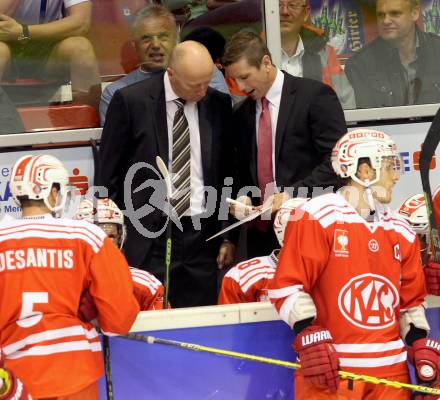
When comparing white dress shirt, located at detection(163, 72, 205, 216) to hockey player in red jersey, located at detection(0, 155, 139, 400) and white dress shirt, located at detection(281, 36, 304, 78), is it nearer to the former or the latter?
white dress shirt, located at detection(281, 36, 304, 78)

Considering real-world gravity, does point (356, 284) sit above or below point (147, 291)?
above

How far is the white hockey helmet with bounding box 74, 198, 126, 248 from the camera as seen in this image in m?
4.61

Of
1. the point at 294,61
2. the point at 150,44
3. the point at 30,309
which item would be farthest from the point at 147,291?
the point at 294,61

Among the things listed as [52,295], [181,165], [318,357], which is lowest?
[318,357]

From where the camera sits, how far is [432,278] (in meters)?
4.26

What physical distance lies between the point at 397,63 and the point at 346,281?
6.43 feet

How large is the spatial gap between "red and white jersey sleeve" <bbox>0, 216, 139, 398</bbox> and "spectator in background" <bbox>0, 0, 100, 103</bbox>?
5.32 ft

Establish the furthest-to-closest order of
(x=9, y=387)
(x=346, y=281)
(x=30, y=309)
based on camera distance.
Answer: (x=346, y=281) → (x=30, y=309) → (x=9, y=387)

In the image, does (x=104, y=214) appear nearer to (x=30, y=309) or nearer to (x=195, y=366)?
(x=195, y=366)

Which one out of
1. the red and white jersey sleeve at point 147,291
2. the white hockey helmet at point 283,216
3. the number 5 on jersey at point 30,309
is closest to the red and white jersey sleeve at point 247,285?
the white hockey helmet at point 283,216

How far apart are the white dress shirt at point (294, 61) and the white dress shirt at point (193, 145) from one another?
65 cm

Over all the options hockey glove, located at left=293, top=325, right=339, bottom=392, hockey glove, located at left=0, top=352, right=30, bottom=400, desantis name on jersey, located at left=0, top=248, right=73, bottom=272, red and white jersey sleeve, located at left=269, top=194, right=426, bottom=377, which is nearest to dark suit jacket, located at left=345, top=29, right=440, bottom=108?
red and white jersey sleeve, located at left=269, top=194, right=426, bottom=377

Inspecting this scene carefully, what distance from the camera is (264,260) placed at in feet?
15.0

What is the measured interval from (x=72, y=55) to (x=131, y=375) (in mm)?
1820
